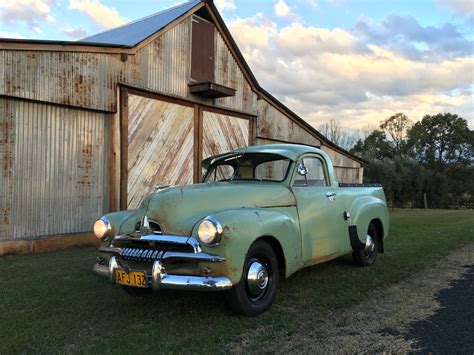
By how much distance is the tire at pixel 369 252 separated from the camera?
712 centimetres

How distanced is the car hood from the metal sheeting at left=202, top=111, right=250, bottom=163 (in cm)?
760

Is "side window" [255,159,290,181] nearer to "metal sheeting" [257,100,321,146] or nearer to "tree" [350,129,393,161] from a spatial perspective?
"metal sheeting" [257,100,321,146]

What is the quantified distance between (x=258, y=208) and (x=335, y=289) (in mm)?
1715

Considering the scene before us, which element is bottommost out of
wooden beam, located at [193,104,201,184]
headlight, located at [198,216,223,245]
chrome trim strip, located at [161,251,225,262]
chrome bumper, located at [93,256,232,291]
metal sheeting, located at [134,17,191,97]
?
chrome bumper, located at [93,256,232,291]

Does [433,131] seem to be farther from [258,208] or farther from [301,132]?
[258,208]

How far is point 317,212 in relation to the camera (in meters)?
5.77

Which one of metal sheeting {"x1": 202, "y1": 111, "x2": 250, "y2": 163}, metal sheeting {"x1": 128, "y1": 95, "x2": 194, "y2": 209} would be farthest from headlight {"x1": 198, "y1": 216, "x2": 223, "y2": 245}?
metal sheeting {"x1": 202, "y1": 111, "x2": 250, "y2": 163}

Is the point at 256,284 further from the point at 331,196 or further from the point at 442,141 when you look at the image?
the point at 442,141

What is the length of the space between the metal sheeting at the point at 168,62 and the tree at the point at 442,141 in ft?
165

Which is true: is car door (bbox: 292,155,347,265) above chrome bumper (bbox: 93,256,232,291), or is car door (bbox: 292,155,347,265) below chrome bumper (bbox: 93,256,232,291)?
above

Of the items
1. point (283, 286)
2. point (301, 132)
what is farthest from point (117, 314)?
point (301, 132)

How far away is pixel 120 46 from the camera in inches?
399

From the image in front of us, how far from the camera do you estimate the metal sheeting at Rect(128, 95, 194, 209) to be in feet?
35.0

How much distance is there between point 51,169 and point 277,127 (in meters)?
8.54
